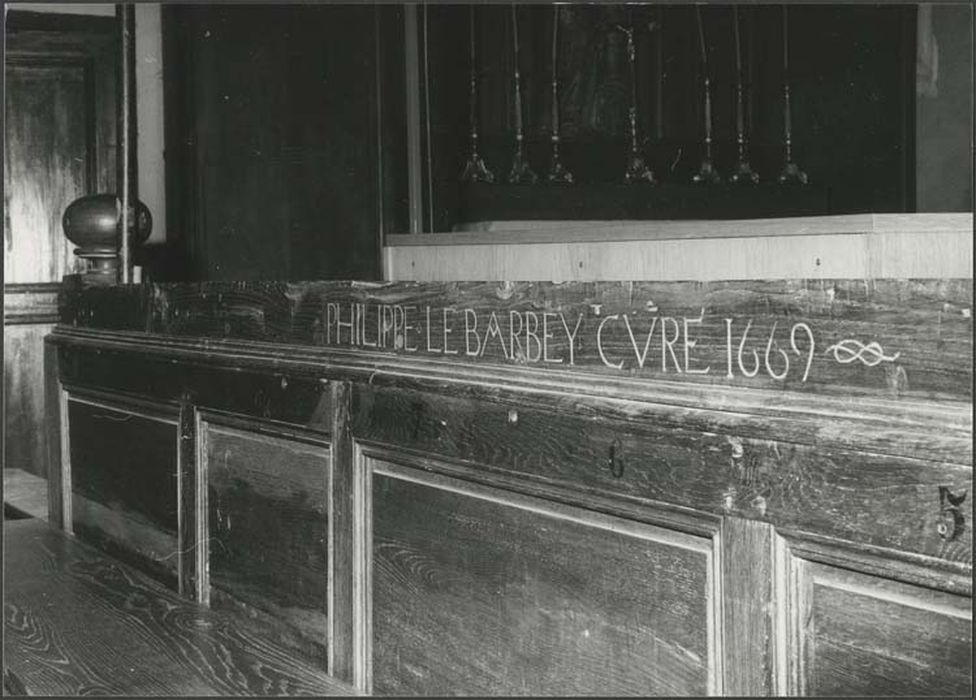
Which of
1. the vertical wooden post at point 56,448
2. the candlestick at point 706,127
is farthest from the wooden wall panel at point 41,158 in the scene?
the candlestick at point 706,127

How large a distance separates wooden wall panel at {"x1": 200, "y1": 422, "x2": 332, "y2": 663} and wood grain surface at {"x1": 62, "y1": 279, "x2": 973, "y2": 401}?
222 mm

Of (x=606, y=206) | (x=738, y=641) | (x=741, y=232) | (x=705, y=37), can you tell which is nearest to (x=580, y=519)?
(x=738, y=641)

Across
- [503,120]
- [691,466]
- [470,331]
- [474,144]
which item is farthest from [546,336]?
[503,120]

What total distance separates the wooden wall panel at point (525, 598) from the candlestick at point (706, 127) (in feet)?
12.4

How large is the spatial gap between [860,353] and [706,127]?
14.7 ft

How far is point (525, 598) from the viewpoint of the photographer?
5.23 feet

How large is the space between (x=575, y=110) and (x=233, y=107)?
60.9 inches

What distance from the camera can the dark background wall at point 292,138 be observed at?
4.36 meters

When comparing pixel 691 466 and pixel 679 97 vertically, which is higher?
pixel 679 97

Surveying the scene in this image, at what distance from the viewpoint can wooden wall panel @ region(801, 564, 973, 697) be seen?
1.12m

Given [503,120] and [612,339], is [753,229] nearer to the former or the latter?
[612,339]

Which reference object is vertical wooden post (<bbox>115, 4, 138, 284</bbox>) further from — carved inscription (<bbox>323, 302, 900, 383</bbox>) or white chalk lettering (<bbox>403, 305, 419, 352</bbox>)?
white chalk lettering (<bbox>403, 305, 419, 352</bbox>)

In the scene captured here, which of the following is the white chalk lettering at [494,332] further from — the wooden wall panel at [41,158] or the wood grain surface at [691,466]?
the wooden wall panel at [41,158]

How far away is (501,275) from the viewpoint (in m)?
2.39
